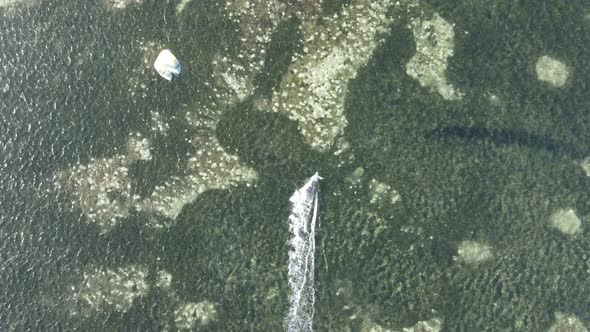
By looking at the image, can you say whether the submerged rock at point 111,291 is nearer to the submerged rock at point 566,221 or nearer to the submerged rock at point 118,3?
the submerged rock at point 118,3

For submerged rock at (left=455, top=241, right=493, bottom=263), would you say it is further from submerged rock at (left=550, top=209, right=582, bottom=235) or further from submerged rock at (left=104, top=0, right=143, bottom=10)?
submerged rock at (left=104, top=0, right=143, bottom=10)

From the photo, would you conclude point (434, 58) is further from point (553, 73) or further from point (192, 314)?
point (192, 314)

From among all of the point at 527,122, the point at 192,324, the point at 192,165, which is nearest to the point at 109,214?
the point at 192,165

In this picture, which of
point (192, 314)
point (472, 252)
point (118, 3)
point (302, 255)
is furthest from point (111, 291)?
point (472, 252)

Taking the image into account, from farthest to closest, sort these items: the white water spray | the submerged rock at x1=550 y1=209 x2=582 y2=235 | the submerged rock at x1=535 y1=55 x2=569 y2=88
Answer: the submerged rock at x1=535 y1=55 x2=569 y2=88, the submerged rock at x1=550 y1=209 x2=582 y2=235, the white water spray

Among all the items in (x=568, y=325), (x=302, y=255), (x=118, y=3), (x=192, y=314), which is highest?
(x=118, y=3)

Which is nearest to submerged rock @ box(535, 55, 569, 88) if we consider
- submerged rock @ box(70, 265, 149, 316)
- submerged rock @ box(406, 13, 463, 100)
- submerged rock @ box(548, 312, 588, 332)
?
submerged rock @ box(406, 13, 463, 100)

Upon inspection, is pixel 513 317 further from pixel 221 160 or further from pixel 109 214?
pixel 109 214
